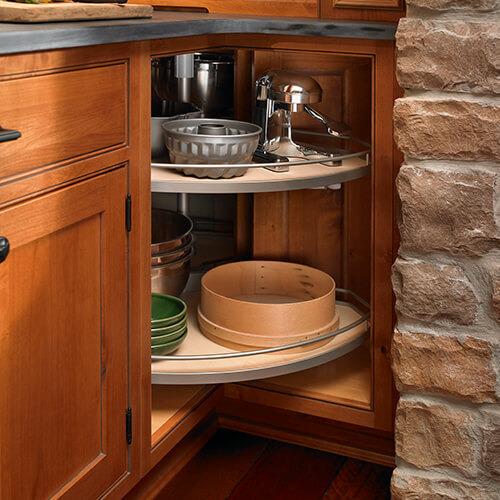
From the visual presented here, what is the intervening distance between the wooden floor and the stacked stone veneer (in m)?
0.30

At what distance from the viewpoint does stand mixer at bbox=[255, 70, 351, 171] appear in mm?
1682

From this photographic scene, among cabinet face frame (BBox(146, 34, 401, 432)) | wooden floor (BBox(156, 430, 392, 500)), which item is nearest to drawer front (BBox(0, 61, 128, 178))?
cabinet face frame (BBox(146, 34, 401, 432))

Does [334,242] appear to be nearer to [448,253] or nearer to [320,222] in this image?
[320,222]

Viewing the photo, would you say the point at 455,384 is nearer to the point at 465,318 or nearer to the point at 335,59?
the point at 465,318

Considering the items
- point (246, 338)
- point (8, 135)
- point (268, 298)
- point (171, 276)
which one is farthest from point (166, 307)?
point (8, 135)

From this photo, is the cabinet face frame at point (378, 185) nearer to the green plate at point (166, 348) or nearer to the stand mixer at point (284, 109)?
the stand mixer at point (284, 109)

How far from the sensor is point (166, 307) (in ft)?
5.71

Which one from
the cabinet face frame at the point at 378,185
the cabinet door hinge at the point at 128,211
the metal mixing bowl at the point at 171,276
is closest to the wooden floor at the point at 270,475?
the cabinet face frame at the point at 378,185

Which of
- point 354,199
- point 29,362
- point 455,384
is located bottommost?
point 455,384

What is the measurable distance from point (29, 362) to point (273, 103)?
899mm

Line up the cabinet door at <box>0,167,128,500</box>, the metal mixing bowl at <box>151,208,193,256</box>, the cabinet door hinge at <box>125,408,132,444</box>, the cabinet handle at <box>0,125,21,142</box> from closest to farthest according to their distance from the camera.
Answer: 1. the cabinet handle at <box>0,125,21,142</box>
2. the cabinet door at <box>0,167,128,500</box>
3. the cabinet door hinge at <box>125,408,132,444</box>
4. the metal mixing bowl at <box>151,208,193,256</box>

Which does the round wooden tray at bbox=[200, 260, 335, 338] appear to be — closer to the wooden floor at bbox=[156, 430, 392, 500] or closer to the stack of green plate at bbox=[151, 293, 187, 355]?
the stack of green plate at bbox=[151, 293, 187, 355]

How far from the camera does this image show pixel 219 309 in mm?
1741

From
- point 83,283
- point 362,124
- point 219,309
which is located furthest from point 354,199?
point 83,283
